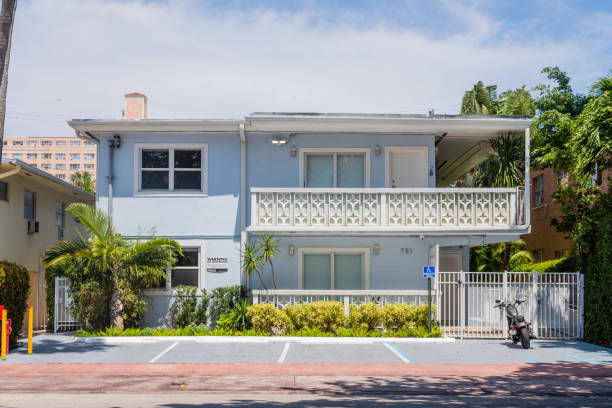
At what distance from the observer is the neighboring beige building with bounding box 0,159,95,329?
19172mm

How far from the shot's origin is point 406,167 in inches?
746

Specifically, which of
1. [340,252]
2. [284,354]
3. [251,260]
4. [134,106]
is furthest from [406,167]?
[134,106]

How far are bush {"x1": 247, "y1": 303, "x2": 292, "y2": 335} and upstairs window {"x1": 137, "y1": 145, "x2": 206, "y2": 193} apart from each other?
4.21m

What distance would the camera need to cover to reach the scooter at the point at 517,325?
15031 mm

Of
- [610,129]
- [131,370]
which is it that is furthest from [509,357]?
[131,370]

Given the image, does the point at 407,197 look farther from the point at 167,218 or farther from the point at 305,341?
the point at 167,218

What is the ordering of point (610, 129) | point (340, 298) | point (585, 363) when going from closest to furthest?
point (585, 363) < point (610, 129) < point (340, 298)

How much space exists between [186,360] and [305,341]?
358 cm

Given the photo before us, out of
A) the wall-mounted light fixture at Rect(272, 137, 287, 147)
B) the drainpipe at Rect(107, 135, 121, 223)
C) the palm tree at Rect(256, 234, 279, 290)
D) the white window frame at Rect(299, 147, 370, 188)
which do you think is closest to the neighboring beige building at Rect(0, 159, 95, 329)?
the drainpipe at Rect(107, 135, 121, 223)

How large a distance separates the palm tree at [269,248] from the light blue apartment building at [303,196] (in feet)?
0.67

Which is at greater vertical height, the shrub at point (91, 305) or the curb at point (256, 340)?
the shrub at point (91, 305)

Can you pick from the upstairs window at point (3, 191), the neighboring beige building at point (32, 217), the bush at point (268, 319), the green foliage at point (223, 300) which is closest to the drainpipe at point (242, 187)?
the green foliage at point (223, 300)

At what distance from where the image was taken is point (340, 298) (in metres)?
17.1

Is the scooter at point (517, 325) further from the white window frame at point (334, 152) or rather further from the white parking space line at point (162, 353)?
the white parking space line at point (162, 353)
